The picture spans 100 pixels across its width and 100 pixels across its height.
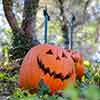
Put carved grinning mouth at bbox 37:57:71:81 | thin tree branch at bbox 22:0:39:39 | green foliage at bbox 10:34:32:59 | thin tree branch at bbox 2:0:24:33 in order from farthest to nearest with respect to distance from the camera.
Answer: thin tree branch at bbox 22:0:39:39, thin tree branch at bbox 2:0:24:33, green foliage at bbox 10:34:32:59, carved grinning mouth at bbox 37:57:71:81

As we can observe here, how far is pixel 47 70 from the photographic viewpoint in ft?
12.6

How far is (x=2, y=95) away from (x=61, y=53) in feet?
2.50

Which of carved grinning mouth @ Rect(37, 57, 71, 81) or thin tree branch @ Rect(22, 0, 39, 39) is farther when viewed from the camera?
thin tree branch @ Rect(22, 0, 39, 39)

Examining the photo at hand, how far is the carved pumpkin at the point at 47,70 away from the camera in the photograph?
3838mm

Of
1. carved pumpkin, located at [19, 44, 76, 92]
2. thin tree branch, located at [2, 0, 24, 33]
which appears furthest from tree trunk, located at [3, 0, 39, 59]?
carved pumpkin, located at [19, 44, 76, 92]

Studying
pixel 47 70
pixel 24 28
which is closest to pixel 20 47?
pixel 24 28

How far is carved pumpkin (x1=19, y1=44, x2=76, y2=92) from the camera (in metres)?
3.84

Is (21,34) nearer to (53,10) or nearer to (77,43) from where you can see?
(77,43)

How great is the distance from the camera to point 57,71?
385 cm

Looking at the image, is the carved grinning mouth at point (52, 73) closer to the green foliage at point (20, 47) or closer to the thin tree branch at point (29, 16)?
the green foliage at point (20, 47)

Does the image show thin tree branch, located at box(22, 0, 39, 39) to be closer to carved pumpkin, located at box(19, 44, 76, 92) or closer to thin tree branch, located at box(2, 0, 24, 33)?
thin tree branch, located at box(2, 0, 24, 33)

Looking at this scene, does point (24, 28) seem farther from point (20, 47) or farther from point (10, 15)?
point (20, 47)

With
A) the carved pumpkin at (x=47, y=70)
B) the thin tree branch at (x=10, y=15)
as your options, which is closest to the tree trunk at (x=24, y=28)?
the thin tree branch at (x=10, y=15)

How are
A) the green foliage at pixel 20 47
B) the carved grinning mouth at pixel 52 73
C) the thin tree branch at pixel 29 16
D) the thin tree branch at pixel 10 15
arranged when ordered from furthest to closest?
the thin tree branch at pixel 29 16
the thin tree branch at pixel 10 15
the green foliage at pixel 20 47
the carved grinning mouth at pixel 52 73
